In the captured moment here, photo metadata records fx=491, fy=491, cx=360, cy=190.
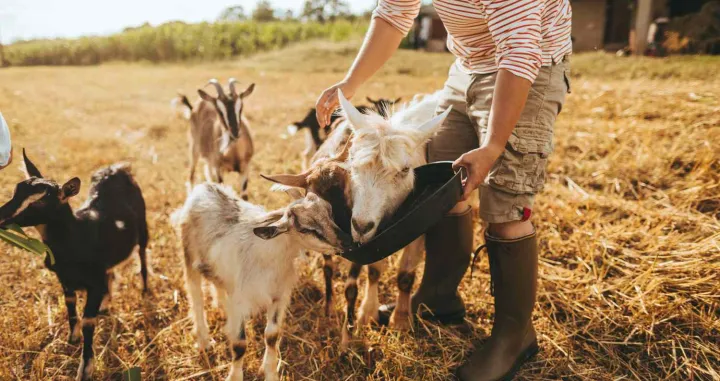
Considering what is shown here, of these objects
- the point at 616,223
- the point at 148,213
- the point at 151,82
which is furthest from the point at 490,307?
the point at 151,82

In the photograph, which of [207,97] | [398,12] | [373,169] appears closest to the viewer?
[373,169]

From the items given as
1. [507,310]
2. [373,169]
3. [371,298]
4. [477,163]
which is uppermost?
[477,163]

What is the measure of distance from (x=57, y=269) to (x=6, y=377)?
67cm

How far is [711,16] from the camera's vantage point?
42.3 feet

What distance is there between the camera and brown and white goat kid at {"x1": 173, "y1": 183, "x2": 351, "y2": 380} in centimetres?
257

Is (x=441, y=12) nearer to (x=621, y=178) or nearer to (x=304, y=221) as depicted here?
(x=304, y=221)

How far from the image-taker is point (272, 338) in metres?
2.96

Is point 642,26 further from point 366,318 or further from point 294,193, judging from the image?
point 294,193

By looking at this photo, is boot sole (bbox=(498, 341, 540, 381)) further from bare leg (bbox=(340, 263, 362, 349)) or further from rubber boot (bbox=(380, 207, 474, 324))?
bare leg (bbox=(340, 263, 362, 349))

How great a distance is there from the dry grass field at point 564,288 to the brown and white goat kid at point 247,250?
31cm

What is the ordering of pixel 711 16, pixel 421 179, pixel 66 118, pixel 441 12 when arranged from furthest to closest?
pixel 711 16
pixel 66 118
pixel 421 179
pixel 441 12

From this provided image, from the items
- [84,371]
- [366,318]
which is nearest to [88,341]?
[84,371]

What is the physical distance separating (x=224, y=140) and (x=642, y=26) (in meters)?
13.8

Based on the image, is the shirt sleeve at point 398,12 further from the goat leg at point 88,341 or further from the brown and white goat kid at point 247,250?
the goat leg at point 88,341
